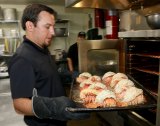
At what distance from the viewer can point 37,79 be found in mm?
1374

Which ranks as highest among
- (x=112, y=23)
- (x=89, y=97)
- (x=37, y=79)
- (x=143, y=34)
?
(x=112, y=23)

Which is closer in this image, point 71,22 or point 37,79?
point 37,79

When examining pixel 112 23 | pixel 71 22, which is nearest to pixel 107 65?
pixel 112 23

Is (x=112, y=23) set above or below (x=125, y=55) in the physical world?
above

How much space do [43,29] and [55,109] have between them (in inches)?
23.5

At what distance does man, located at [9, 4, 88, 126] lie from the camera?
1.14m

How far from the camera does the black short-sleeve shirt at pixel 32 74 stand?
→ 125 cm

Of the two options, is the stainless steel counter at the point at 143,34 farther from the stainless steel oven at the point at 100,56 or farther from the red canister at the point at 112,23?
the red canister at the point at 112,23

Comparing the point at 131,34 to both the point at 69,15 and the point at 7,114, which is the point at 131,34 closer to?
the point at 7,114

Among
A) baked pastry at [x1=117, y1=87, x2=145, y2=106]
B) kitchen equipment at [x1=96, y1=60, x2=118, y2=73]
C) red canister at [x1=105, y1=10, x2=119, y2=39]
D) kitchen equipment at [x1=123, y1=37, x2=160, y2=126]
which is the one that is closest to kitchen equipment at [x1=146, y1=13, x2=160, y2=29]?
kitchen equipment at [x1=123, y1=37, x2=160, y2=126]

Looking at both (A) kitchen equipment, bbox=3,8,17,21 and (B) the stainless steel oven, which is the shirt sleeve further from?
(A) kitchen equipment, bbox=3,8,17,21

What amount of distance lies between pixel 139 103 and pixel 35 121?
695 mm

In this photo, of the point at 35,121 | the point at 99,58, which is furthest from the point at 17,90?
the point at 99,58

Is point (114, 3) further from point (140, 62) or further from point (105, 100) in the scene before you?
point (105, 100)
